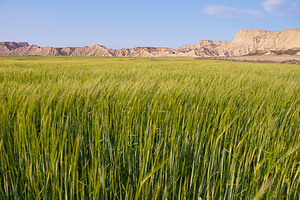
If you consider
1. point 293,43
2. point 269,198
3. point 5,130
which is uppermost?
point 293,43

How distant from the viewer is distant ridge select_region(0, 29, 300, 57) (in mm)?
91188

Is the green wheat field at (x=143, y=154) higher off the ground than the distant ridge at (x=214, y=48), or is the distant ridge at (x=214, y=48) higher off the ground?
the distant ridge at (x=214, y=48)

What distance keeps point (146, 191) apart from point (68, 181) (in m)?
0.30

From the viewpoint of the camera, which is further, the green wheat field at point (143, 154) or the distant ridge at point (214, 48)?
the distant ridge at point (214, 48)

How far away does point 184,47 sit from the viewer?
166625 millimetres

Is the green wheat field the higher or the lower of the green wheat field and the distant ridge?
the lower

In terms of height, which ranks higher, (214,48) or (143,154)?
(214,48)

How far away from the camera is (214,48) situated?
13688cm

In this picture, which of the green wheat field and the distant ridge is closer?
the green wheat field

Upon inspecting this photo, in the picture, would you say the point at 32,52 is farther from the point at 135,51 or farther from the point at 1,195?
the point at 1,195

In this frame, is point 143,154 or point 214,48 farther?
point 214,48

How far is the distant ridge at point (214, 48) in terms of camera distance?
91.2m

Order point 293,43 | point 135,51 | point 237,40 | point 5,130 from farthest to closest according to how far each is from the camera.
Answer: point 135,51, point 237,40, point 293,43, point 5,130

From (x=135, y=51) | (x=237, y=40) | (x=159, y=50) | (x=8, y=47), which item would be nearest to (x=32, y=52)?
(x=8, y=47)
